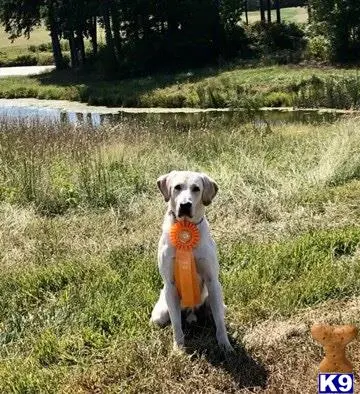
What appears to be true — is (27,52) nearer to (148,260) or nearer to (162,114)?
(162,114)

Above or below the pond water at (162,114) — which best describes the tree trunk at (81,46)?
above

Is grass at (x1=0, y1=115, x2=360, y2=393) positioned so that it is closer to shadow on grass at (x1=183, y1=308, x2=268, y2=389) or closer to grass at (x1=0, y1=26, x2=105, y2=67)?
shadow on grass at (x1=183, y1=308, x2=268, y2=389)

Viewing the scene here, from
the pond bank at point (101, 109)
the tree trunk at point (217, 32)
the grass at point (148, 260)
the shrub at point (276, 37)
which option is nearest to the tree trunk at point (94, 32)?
the tree trunk at point (217, 32)

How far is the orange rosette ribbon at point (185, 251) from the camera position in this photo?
3.78 meters

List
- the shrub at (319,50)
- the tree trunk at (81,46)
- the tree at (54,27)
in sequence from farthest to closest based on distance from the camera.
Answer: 1. the tree trunk at (81,46)
2. the tree at (54,27)
3. the shrub at (319,50)

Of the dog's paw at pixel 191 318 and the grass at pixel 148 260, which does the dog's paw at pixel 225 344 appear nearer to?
the grass at pixel 148 260

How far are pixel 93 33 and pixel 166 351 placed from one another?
1691 inches

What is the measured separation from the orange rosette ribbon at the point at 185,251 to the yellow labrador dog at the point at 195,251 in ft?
0.13

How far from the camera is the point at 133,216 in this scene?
7305mm

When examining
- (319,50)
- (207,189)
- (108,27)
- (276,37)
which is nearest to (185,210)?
(207,189)

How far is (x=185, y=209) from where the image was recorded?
12.2ft

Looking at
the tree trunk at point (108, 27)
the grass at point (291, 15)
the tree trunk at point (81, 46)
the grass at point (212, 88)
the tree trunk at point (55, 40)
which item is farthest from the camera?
the grass at point (291, 15)

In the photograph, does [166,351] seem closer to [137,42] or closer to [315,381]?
[315,381]

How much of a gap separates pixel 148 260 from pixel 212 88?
23.7 meters
